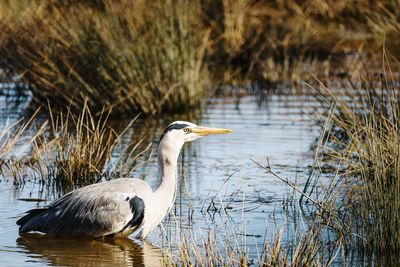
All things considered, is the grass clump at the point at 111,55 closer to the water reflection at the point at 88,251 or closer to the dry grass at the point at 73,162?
the dry grass at the point at 73,162

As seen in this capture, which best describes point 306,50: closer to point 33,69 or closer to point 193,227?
point 33,69

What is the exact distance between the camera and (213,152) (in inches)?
487

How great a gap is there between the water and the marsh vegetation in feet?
0.12

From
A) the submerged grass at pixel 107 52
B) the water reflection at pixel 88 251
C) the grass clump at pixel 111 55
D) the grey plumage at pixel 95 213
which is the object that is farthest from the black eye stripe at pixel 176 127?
the grass clump at pixel 111 55

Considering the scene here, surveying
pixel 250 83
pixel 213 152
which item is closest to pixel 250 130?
pixel 213 152

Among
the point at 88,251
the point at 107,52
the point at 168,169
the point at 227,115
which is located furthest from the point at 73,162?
the point at 227,115

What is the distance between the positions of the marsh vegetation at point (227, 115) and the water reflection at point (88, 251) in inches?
2.8

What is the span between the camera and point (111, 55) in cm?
1415

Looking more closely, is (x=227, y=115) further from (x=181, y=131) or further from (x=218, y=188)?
(x=181, y=131)

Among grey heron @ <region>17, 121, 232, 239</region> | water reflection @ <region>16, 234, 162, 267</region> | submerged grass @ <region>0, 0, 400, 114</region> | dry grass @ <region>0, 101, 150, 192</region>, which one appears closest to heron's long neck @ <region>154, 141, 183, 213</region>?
grey heron @ <region>17, 121, 232, 239</region>

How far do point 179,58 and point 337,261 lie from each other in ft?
25.0

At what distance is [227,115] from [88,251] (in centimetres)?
697

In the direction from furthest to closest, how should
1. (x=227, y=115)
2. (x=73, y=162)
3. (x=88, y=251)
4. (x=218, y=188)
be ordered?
(x=227, y=115)
(x=218, y=188)
(x=73, y=162)
(x=88, y=251)

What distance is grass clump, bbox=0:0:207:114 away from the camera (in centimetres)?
1409
